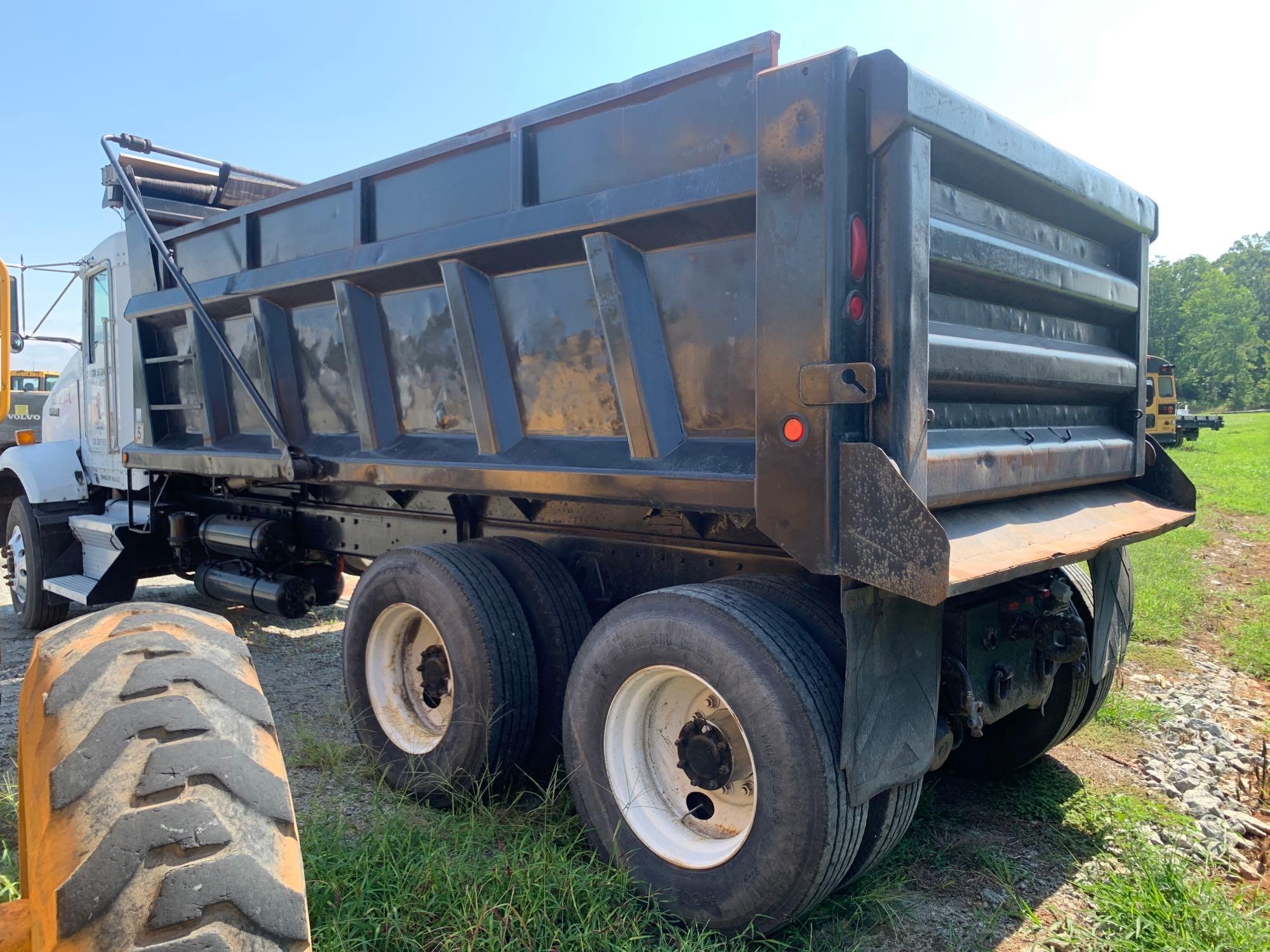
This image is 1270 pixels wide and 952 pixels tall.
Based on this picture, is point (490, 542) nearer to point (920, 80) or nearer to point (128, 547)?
point (920, 80)

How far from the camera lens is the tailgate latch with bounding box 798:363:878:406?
2.55 meters

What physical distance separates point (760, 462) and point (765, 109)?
1.05m

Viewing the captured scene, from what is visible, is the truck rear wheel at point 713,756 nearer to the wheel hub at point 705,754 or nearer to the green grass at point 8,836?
the wheel hub at point 705,754

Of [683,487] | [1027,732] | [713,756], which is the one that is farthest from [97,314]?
[1027,732]

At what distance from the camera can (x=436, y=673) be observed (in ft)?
13.4

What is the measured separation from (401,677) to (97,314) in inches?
180

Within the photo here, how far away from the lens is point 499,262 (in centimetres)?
366

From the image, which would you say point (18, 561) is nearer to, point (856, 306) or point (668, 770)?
point (668, 770)

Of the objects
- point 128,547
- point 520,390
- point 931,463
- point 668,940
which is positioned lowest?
point 668,940

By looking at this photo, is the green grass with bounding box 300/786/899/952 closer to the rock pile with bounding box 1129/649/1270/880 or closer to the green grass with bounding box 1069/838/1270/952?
the green grass with bounding box 1069/838/1270/952

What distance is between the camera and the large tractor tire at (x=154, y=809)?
1287mm

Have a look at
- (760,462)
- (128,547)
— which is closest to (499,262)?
(760,462)

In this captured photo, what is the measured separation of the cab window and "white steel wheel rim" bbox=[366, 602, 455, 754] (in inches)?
161

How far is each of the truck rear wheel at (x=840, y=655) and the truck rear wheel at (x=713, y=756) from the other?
0.24 ft
